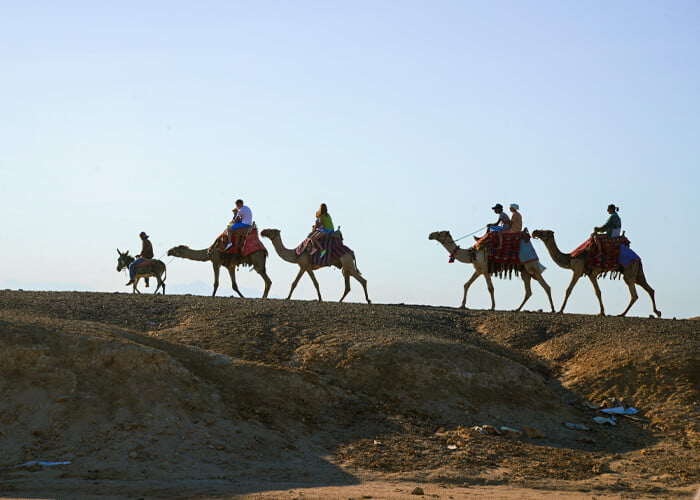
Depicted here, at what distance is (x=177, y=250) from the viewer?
28484 millimetres

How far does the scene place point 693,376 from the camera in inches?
725

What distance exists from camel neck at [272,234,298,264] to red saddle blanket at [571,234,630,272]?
24.6 feet

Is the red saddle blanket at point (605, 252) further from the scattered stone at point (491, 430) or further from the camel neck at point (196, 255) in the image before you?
the camel neck at point (196, 255)

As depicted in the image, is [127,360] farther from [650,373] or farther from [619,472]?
[650,373]

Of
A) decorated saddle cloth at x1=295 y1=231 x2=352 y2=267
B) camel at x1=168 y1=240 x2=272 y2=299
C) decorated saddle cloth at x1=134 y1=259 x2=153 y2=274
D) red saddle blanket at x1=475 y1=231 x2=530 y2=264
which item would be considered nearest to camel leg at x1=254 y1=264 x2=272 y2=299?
camel at x1=168 y1=240 x2=272 y2=299

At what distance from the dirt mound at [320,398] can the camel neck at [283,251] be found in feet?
16.5

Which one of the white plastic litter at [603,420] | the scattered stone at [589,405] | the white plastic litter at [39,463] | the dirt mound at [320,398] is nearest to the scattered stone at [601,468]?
the dirt mound at [320,398]

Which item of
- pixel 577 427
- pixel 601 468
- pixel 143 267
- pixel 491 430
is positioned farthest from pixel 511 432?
pixel 143 267

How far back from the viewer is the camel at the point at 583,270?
24766 millimetres

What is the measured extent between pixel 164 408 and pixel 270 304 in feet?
→ 24.2

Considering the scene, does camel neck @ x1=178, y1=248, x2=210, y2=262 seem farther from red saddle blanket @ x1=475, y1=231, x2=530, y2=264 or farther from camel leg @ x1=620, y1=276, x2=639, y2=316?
camel leg @ x1=620, y1=276, x2=639, y2=316

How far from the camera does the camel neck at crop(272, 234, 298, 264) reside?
88.3ft

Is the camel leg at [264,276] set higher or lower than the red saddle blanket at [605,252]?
lower

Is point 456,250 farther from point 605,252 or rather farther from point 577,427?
point 577,427
